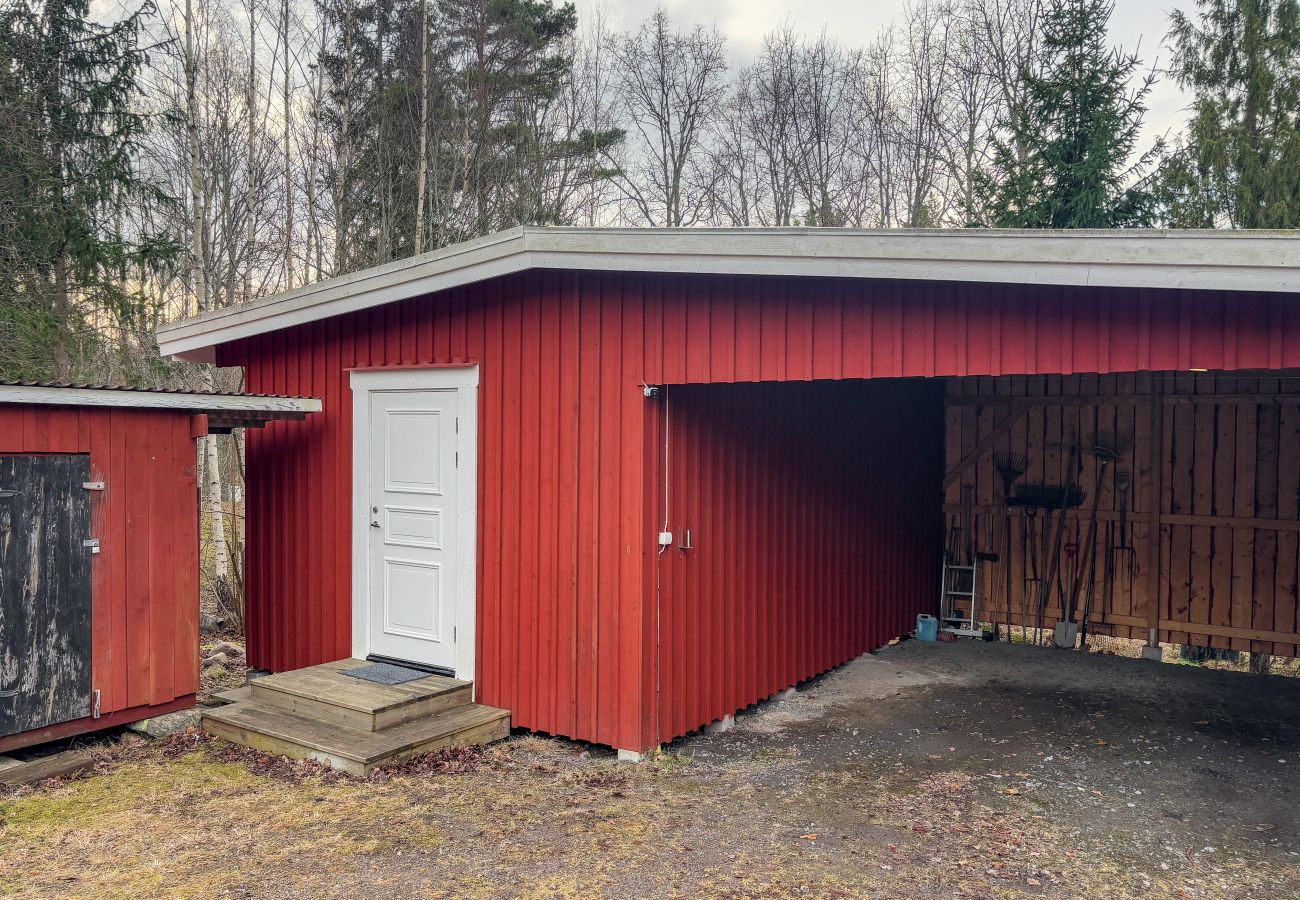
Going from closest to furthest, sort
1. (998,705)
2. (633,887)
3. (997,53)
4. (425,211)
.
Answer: (633,887) → (998,705) → (425,211) → (997,53)

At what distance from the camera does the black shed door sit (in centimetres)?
436

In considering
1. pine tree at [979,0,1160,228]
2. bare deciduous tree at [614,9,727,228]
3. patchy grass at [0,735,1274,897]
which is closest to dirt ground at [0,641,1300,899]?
patchy grass at [0,735,1274,897]

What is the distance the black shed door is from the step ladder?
22.0 feet

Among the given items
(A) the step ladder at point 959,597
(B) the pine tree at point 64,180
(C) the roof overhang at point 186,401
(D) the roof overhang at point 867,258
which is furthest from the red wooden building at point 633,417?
(B) the pine tree at point 64,180

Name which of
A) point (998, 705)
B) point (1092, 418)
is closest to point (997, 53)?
point (1092, 418)

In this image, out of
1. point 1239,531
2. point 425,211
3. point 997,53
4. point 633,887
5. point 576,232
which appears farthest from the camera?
point 997,53

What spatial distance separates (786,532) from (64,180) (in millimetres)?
7841

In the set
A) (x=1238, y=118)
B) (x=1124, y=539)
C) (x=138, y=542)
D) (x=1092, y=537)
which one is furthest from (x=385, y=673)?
(x=1238, y=118)

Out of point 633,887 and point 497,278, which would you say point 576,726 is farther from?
point 497,278

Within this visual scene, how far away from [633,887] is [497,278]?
3218mm

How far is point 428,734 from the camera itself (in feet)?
15.3

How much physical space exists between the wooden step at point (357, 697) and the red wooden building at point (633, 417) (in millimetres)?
227

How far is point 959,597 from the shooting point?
845cm

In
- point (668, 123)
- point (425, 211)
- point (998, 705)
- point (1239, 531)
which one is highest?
point (668, 123)
